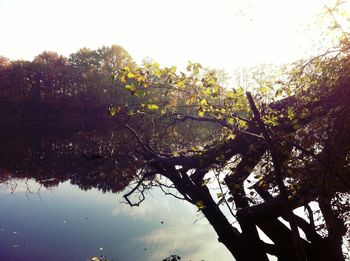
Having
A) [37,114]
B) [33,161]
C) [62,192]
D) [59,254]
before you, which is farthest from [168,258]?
[37,114]

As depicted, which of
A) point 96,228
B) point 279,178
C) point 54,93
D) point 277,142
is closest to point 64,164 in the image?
point 96,228

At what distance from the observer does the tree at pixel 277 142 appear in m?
3.89

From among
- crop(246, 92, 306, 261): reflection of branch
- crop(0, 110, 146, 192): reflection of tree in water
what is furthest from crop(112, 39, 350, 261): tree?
crop(0, 110, 146, 192): reflection of tree in water

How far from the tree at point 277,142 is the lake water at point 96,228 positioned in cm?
434

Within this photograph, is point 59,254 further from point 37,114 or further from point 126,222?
point 37,114

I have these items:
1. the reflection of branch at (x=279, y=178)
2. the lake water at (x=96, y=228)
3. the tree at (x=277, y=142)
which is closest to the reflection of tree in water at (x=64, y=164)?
the lake water at (x=96, y=228)

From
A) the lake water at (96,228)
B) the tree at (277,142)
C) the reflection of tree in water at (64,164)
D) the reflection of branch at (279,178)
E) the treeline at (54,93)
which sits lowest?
the reflection of branch at (279,178)

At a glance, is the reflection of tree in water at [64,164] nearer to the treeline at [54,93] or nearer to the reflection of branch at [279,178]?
the reflection of branch at [279,178]

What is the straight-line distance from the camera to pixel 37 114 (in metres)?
67.5

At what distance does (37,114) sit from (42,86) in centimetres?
607

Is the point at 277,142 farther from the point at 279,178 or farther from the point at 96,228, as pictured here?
the point at 96,228

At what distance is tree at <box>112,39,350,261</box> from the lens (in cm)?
389

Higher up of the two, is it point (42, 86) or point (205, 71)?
point (42, 86)

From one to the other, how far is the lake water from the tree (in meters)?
4.34
